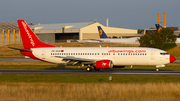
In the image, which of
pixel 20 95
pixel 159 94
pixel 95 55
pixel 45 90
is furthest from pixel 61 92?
pixel 95 55

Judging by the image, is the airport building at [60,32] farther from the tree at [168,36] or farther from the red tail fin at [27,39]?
the red tail fin at [27,39]

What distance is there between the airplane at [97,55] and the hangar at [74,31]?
9010cm

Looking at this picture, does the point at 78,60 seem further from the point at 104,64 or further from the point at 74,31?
the point at 74,31

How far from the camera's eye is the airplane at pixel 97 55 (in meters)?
35.8

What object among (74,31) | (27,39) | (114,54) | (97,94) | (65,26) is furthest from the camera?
(65,26)

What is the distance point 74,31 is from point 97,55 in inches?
3729

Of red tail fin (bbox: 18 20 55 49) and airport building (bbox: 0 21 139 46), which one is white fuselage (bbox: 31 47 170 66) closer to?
red tail fin (bbox: 18 20 55 49)

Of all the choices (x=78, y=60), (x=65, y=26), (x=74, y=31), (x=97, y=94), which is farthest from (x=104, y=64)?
(x=65, y=26)

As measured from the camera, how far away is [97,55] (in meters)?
37.1

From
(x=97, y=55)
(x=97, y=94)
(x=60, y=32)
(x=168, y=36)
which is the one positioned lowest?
(x=97, y=94)

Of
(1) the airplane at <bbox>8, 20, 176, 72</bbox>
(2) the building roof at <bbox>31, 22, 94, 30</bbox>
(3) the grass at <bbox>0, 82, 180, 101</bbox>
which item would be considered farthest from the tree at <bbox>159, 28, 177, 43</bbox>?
(3) the grass at <bbox>0, 82, 180, 101</bbox>

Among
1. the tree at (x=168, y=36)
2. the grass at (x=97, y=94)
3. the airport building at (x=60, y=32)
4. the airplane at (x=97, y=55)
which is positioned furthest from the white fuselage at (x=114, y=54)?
the airport building at (x=60, y=32)

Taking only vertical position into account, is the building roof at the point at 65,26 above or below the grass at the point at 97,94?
above

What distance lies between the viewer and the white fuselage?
3591 cm
